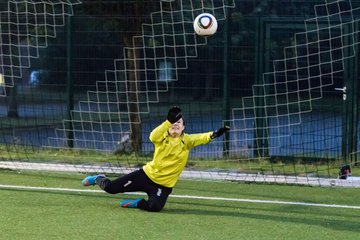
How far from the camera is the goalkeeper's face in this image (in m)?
7.79

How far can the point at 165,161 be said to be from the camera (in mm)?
7832

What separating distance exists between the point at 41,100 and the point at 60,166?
2059 millimetres

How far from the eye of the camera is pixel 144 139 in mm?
11695

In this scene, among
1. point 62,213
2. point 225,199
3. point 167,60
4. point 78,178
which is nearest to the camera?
point 62,213

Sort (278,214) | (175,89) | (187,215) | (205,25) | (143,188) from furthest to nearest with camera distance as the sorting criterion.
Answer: (175,89), (205,25), (143,188), (278,214), (187,215)

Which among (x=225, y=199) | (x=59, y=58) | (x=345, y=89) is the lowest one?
(x=225, y=199)

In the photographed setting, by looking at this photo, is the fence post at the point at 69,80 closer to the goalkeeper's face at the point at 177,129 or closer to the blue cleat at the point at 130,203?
the blue cleat at the point at 130,203

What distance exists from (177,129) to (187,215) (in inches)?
39.0

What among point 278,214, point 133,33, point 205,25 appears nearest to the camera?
point 278,214

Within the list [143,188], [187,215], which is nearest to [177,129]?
[143,188]

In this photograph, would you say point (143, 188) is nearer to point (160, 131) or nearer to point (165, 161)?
point (165, 161)

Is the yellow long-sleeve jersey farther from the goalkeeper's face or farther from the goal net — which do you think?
the goal net

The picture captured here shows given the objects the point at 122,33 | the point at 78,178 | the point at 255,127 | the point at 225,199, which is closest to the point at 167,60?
the point at 122,33

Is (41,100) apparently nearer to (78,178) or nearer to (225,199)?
(78,178)
